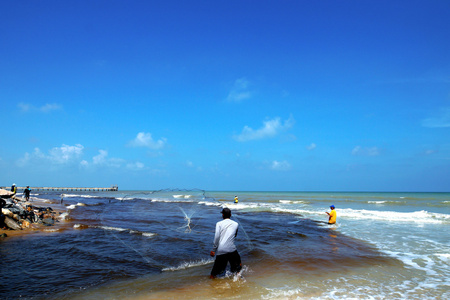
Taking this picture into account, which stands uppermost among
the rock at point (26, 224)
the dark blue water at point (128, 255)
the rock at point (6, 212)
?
the rock at point (6, 212)

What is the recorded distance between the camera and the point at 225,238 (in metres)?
6.44

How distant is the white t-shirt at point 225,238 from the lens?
6.41 meters

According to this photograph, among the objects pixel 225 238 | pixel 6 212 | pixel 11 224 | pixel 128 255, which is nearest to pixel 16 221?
pixel 11 224

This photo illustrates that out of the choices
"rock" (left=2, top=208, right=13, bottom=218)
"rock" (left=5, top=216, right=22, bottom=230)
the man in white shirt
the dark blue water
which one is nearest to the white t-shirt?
the man in white shirt

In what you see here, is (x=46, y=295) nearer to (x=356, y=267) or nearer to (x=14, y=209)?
(x=356, y=267)

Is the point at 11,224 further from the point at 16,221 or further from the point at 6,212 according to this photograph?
the point at 6,212

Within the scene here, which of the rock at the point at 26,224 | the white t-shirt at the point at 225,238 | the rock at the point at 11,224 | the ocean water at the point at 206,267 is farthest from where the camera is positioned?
the rock at the point at 26,224

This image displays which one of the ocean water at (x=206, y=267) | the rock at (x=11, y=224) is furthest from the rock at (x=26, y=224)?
the ocean water at (x=206, y=267)

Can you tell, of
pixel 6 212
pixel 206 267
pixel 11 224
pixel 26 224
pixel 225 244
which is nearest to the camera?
pixel 225 244

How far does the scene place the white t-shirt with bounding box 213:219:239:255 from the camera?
6.41 m

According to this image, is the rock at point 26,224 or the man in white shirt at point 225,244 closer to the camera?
the man in white shirt at point 225,244

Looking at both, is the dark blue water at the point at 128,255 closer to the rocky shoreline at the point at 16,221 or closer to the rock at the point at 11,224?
the rocky shoreline at the point at 16,221

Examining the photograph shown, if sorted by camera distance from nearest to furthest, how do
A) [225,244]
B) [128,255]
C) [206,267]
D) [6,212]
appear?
[225,244], [206,267], [128,255], [6,212]

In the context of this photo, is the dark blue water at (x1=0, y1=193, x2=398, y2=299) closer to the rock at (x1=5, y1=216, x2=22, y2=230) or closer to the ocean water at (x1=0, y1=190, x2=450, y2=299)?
the ocean water at (x1=0, y1=190, x2=450, y2=299)
